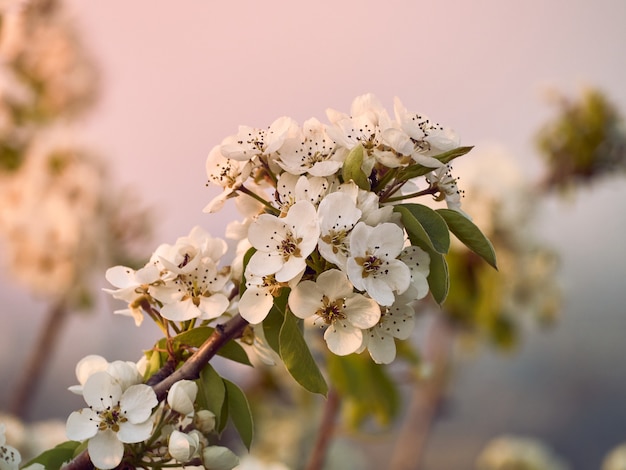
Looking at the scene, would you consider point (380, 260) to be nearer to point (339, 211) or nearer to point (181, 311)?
point (339, 211)

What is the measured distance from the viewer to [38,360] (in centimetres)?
206

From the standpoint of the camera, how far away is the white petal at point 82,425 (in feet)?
1.60

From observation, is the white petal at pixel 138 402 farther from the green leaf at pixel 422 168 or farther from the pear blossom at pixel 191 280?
the green leaf at pixel 422 168

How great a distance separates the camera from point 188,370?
52 cm

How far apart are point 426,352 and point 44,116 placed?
141 cm

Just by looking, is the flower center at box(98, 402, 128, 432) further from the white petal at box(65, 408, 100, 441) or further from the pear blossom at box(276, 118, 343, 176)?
the pear blossom at box(276, 118, 343, 176)

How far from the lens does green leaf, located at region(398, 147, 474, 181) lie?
0.54m

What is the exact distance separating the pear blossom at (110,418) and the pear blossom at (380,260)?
176 millimetres

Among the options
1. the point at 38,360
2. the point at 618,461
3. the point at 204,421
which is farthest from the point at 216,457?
the point at 38,360

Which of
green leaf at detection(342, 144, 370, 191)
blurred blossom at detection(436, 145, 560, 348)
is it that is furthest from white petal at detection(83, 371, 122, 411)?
blurred blossom at detection(436, 145, 560, 348)

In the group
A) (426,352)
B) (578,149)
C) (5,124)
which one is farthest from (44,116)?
(578,149)

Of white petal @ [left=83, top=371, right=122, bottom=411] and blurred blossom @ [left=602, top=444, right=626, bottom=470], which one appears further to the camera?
blurred blossom @ [left=602, top=444, right=626, bottom=470]

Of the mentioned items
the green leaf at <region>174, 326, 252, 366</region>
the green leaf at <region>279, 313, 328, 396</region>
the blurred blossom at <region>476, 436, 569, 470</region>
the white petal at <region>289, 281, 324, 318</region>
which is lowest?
the blurred blossom at <region>476, 436, 569, 470</region>

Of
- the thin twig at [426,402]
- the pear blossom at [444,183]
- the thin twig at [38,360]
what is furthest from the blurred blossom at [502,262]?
the pear blossom at [444,183]
